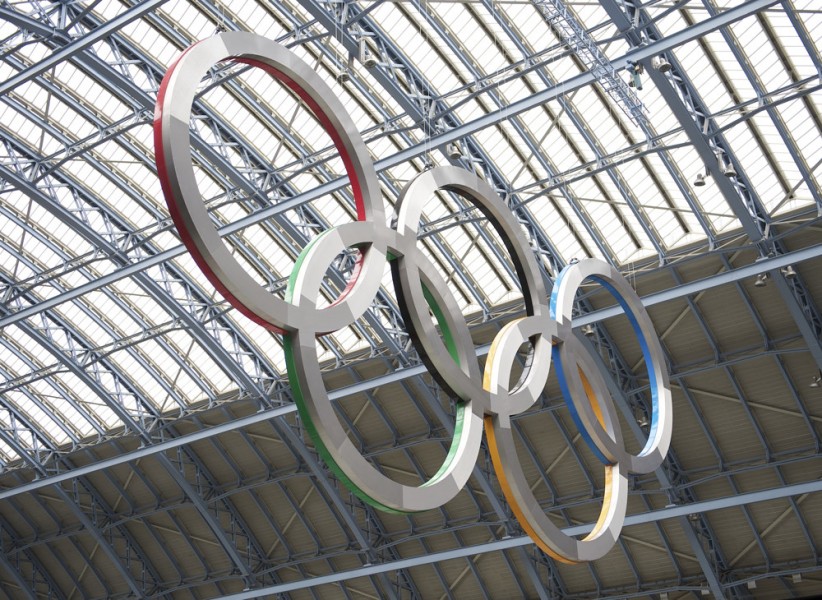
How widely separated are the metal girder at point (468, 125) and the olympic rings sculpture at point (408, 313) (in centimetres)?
792

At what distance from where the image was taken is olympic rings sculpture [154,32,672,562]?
11.9 m

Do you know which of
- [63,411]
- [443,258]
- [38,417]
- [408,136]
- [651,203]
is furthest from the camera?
[38,417]

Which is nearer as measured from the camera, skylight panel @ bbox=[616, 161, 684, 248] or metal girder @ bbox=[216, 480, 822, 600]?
skylight panel @ bbox=[616, 161, 684, 248]

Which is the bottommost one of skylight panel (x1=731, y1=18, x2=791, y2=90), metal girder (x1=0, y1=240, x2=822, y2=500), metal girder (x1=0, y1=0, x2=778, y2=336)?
metal girder (x1=0, y1=240, x2=822, y2=500)

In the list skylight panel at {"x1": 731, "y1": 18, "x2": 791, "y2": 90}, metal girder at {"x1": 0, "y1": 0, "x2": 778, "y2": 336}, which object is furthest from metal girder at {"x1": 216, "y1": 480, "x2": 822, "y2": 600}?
metal girder at {"x1": 0, "y1": 0, "x2": 778, "y2": 336}

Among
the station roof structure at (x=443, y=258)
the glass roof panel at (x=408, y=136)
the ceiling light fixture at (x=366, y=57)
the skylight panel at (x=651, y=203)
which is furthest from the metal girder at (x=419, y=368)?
the ceiling light fixture at (x=366, y=57)

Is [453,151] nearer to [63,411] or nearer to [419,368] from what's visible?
[419,368]

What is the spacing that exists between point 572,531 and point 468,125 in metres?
15.4

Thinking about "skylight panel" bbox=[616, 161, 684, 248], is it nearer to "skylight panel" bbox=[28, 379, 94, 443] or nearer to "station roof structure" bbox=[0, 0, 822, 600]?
"station roof structure" bbox=[0, 0, 822, 600]

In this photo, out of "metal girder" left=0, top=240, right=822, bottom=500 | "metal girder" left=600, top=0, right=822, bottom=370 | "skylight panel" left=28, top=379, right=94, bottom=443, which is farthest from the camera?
"skylight panel" left=28, top=379, right=94, bottom=443

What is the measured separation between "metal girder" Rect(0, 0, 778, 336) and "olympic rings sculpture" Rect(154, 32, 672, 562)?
792 cm

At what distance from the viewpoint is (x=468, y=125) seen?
2878cm

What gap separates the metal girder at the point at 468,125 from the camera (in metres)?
24.5

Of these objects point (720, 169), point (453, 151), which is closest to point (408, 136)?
point (453, 151)
